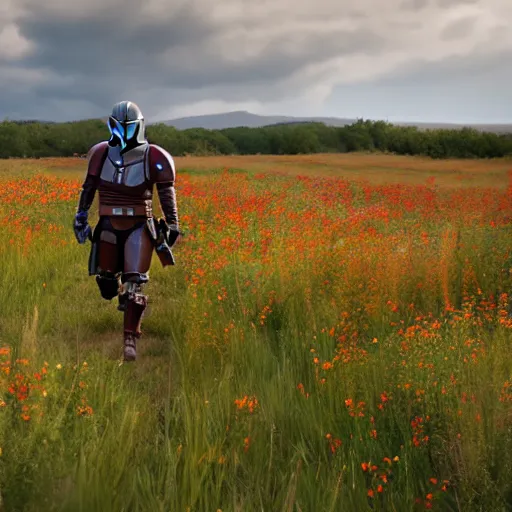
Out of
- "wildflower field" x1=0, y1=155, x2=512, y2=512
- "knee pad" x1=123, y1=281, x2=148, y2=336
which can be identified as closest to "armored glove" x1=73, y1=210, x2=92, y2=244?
"knee pad" x1=123, y1=281, x2=148, y2=336

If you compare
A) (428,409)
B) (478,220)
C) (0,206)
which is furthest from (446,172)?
(428,409)

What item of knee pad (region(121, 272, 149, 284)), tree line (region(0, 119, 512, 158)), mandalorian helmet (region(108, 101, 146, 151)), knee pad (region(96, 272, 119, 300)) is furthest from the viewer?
tree line (region(0, 119, 512, 158))

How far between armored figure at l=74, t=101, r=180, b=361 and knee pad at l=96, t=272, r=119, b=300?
0.04ft

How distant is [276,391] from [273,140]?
59557 mm

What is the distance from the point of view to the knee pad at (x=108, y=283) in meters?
5.31

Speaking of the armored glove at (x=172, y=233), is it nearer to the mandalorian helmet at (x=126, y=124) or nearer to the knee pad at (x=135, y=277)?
the knee pad at (x=135, y=277)

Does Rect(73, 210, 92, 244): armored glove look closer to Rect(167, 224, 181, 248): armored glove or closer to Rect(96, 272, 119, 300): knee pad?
Rect(96, 272, 119, 300): knee pad

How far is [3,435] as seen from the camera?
265 centimetres

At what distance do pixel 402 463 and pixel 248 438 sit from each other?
0.75m

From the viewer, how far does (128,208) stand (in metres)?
5.02

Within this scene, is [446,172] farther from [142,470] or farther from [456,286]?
[142,470]

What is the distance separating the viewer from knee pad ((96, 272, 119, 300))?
5.31 meters

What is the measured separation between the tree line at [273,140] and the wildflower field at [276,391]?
29615mm

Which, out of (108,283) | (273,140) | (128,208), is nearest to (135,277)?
(108,283)
